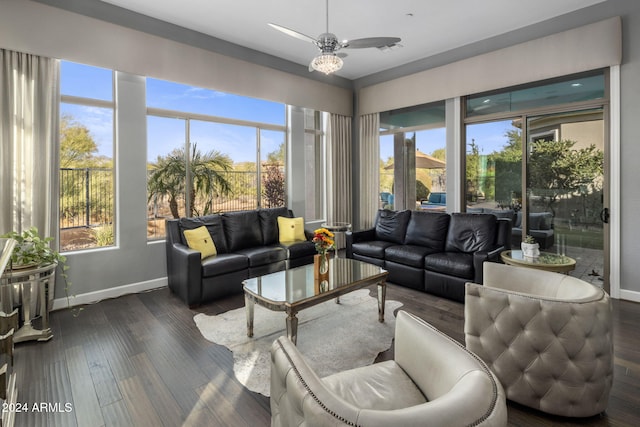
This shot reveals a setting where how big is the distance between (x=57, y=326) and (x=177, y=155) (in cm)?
245

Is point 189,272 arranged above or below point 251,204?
below

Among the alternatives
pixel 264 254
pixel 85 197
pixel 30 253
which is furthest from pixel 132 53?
pixel 264 254

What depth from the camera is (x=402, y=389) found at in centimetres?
145

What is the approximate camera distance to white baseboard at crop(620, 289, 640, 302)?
3664 mm

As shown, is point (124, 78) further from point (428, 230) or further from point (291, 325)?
point (428, 230)

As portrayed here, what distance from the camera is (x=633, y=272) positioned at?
12.1 ft

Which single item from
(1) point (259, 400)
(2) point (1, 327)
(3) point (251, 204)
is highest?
(3) point (251, 204)

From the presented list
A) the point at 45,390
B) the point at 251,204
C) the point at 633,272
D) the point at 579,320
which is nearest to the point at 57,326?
the point at 45,390

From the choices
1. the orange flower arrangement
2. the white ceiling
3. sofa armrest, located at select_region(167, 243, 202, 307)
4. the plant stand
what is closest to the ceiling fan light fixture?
the white ceiling

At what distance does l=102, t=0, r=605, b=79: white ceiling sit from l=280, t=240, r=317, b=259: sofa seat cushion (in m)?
2.89

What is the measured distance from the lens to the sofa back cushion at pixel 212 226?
13.7ft

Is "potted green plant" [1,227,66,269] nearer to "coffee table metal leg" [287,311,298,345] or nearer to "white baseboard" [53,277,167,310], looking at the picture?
"white baseboard" [53,277,167,310]

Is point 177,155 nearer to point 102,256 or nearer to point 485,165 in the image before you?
point 102,256

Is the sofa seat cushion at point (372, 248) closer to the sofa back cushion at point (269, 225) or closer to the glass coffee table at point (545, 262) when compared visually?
the sofa back cushion at point (269, 225)
